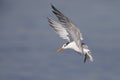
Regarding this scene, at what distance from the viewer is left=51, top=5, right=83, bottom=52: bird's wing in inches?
647

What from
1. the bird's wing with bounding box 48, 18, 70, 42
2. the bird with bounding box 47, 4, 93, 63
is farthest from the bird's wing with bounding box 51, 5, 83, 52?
the bird's wing with bounding box 48, 18, 70, 42

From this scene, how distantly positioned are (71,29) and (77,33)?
26 cm

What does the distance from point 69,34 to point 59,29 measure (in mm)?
708

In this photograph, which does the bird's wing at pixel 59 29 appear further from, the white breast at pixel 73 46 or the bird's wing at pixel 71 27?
the bird's wing at pixel 71 27

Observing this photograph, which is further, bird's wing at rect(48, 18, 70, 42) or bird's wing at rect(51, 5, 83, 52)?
bird's wing at rect(48, 18, 70, 42)

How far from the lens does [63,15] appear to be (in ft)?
54.1

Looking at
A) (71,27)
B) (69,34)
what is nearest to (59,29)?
(69,34)

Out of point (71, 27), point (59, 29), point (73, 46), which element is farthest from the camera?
point (59, 29)

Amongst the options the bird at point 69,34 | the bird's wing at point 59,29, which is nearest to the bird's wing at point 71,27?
the bird at point 69,34

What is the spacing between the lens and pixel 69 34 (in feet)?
60.2

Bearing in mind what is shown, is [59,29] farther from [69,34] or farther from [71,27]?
[71,27]

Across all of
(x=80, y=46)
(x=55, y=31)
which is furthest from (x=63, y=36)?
(x=80, y=46)

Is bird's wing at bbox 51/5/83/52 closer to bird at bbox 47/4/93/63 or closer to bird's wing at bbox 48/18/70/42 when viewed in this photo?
bird at bbox 47/4/93/63

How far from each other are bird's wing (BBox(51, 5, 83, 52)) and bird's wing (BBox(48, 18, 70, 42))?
1.22 m
